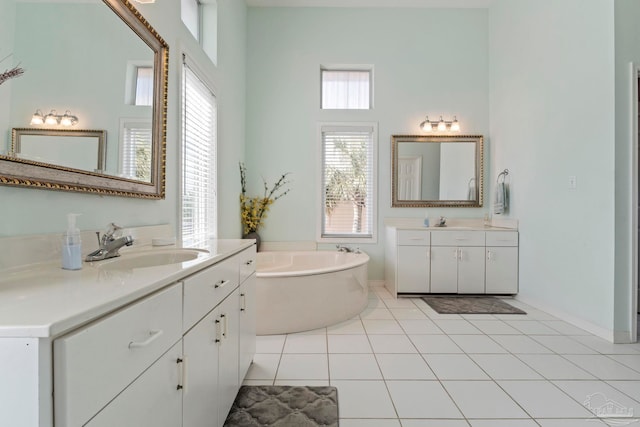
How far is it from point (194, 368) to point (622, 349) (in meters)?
2.85

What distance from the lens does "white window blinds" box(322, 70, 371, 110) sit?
401cm

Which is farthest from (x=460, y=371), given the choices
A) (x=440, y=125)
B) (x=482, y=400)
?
(x=440, y=125)

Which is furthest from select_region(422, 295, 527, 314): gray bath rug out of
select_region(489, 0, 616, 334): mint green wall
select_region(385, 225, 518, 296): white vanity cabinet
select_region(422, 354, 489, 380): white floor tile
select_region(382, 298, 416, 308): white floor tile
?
select_region(422, 354, 489, 380): white floor tile

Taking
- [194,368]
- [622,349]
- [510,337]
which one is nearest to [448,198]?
[510,337]

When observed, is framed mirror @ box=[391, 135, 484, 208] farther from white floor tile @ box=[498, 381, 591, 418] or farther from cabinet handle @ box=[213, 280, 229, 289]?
cabinet handle @ box=[213, 280, 229, 289]

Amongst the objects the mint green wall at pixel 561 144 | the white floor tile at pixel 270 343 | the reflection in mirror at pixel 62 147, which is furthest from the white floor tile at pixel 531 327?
the reflection in mirror at pixel 62 147

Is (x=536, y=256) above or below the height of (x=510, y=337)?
above

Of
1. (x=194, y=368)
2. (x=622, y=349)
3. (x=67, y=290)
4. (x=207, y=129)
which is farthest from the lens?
(x=207, y=129)

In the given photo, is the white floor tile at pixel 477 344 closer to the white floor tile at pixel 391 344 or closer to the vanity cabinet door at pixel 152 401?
the white floor tile at pixel 391 344

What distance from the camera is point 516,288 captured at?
3410mm

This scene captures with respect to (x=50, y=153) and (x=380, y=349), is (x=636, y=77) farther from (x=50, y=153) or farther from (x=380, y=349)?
(x=50, y=153)

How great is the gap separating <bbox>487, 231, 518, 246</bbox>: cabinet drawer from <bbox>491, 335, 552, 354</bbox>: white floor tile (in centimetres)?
124

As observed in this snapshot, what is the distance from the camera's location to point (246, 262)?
68.1 inches

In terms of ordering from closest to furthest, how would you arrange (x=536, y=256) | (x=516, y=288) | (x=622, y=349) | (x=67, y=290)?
1. (x=67, y=290)
2. (x=622, y=349)
3. (x=536, y=256)
4. (x=516, y=288)
